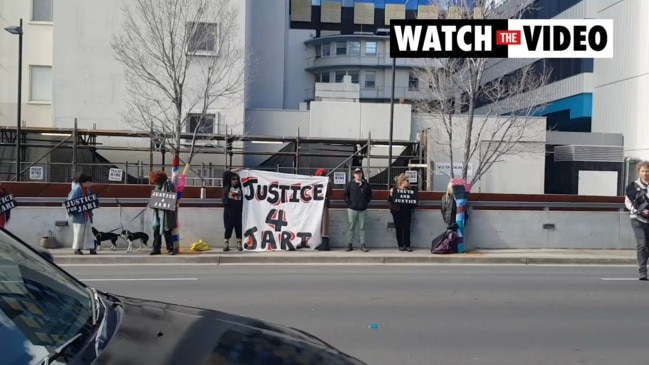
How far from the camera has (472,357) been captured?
6.40 m

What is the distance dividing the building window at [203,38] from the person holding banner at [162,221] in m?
12.1

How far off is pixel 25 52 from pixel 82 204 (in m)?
19.1

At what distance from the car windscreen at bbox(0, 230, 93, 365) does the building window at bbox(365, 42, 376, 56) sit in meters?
63.2

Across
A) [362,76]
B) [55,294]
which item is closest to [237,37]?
[55,294]

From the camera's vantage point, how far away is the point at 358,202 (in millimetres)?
14656

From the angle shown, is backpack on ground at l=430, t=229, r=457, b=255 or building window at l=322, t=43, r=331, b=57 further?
building window at l=322, t=43, r=331, b=57

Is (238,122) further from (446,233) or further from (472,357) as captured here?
(472,357)

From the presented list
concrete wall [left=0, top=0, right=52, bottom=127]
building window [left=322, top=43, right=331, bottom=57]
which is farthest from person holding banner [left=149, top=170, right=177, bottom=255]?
building window [left=322, top=43, right=331, bottom=57]

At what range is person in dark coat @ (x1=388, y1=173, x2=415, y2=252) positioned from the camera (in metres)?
14.9

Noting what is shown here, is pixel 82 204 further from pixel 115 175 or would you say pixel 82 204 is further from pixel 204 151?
pixel 204 151

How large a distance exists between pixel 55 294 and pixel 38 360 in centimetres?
90

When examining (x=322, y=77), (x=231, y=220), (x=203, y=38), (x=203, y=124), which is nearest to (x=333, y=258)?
(x=231, y=220)

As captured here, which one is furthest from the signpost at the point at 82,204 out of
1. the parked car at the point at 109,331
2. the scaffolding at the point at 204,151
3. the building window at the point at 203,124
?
the building window at the point at 203,124

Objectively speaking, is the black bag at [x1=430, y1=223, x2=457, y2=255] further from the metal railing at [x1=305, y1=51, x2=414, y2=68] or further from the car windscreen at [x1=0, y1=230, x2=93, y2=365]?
the metal railing at [x1=305, y1=51, x2=414, y2=68]
